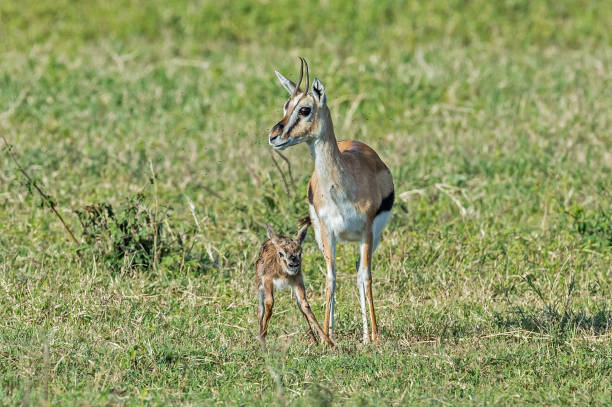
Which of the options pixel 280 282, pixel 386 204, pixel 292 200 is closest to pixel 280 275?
pixel 280 282

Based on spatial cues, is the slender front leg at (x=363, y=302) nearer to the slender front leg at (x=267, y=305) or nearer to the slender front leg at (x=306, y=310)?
the slender front leg at (x=306, y=310)

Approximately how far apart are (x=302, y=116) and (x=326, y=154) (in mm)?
275

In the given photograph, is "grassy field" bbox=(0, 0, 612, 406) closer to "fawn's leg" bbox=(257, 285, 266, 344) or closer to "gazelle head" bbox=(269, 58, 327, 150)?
"fawn's leg" bbox=(257, 285, 266, 344)

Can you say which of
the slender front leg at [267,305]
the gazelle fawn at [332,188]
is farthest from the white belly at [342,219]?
the slender front leg at [267,305]

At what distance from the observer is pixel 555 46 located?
43.9ft

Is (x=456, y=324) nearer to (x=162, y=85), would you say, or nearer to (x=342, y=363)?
(x=342, y=363)

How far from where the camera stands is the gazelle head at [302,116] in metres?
5.70

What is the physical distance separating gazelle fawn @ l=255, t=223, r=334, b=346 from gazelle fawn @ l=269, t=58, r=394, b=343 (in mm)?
200

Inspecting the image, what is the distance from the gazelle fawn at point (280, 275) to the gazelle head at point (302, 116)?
1.81ft

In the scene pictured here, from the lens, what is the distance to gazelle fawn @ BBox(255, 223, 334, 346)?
574 centimetres

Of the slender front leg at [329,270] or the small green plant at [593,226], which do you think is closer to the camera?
the slender front leg at [329,270]

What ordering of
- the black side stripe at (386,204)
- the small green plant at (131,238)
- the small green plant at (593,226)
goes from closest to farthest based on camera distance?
the black side stripe at (386,204) < the small green plant at (131,238) < the small green plant at (593,226)

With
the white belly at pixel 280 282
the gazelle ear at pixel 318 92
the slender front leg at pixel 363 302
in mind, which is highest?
the gazelle ear at pixel 318 92

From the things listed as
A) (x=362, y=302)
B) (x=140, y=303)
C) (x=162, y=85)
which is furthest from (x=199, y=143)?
(x=362, y=302)
